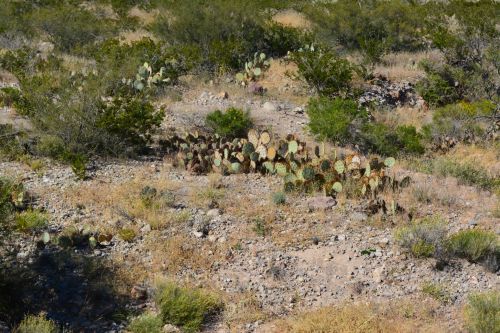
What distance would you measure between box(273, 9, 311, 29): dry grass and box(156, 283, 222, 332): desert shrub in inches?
657

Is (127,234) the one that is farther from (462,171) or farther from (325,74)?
(325,74)

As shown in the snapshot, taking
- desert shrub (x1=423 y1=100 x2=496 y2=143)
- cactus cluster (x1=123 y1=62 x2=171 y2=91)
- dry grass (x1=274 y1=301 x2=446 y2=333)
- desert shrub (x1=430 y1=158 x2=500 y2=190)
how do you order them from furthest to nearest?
cactus cluster (x1=123 y1=62 x2=171 y2=91)
desert shrub (x1=423 y1=100 x2=496 y2=143)
desert shrub (x1=430 y1=158 x2=500 y2=190)
dry grass (x1=274 y1=301 x2=446 y2=333)

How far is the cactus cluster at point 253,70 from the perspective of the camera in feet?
48.1

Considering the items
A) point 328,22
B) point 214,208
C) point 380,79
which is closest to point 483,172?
point 214,208

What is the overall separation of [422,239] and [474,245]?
2.03 feet

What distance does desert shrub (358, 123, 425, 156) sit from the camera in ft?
36.0

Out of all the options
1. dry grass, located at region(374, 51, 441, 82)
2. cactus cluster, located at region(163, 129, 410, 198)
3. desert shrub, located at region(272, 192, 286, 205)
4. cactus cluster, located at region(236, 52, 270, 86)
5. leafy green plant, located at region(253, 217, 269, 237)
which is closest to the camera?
leafy green plant, located at region(253, 217, 269, 237)

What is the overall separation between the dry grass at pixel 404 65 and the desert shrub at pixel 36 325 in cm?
1240

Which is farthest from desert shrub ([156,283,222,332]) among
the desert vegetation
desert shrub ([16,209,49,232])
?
desert shrub ([16,209,49,232])

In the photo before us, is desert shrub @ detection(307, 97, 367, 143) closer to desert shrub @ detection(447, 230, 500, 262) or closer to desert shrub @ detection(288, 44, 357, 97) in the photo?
desert shrub @ detection(288, 44, 357, 97)

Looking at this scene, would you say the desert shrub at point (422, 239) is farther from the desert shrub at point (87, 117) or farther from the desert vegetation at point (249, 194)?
the desert shrub at point (87, 117)

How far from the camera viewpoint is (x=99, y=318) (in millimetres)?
5637

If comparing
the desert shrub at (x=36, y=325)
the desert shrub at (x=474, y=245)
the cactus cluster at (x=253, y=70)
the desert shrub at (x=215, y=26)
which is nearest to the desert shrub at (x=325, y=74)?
the cactus cluster at (x=253, y=70)

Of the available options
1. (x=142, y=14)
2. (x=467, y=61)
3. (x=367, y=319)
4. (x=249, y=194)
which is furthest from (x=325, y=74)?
(x=142, y=14)
